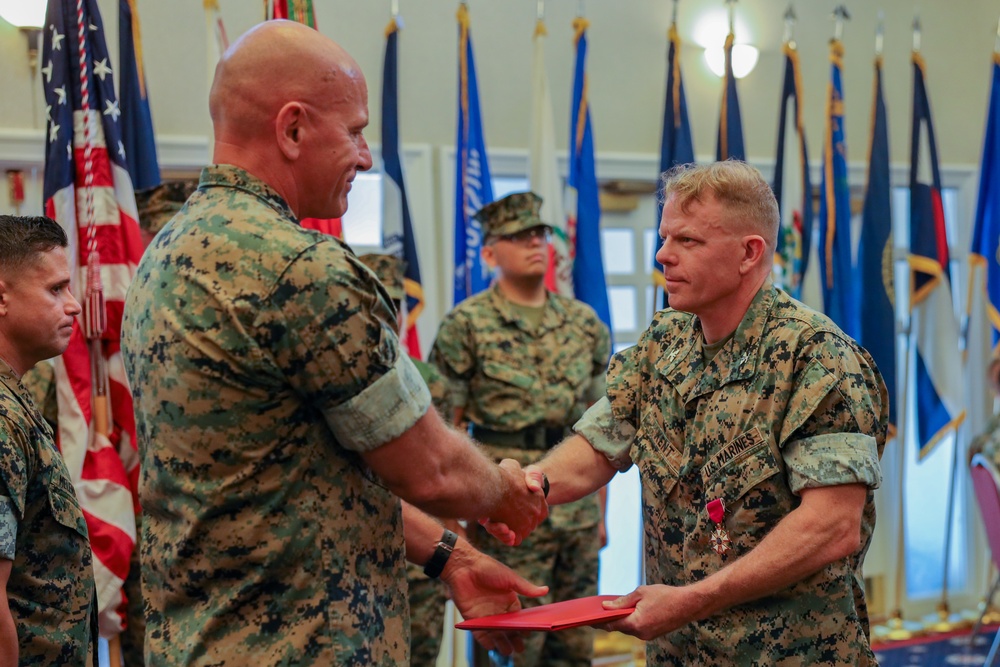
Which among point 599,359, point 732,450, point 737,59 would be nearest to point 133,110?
point 599,359

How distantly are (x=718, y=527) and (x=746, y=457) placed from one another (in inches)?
5.5

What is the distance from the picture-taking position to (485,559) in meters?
1.94

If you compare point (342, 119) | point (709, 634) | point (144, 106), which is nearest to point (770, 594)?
point (709, 634)

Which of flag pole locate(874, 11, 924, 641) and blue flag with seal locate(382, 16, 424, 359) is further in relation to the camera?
flag pole locate(874, 11, 924, 641)

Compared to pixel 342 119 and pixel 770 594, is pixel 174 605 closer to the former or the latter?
pixel 342 119

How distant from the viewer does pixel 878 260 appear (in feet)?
15.1

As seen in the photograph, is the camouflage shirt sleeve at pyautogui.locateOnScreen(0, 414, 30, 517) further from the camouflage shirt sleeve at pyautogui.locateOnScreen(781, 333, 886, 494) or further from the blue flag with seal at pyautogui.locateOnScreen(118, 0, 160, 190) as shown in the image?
the blue flag with seal at pyautogui.locateOnScreen(118, 0, 160, 190)

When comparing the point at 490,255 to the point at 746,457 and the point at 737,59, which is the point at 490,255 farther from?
the point at 746,457

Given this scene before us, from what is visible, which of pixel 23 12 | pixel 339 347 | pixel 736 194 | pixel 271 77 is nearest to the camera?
pixel 339 347

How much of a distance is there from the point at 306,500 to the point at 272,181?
463mm

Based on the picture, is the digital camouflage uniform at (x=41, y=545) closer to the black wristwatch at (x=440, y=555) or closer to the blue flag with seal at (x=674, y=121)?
the black wristwatch at (x=440, y=555)

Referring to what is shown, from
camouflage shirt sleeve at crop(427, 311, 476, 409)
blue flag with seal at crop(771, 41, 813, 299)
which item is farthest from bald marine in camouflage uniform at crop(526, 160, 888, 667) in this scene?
blue flag with seal at crop(771, 41, 813, 299)

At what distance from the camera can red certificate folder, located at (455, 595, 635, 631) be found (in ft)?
5.36

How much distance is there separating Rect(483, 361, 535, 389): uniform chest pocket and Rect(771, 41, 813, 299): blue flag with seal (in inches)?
63.7
